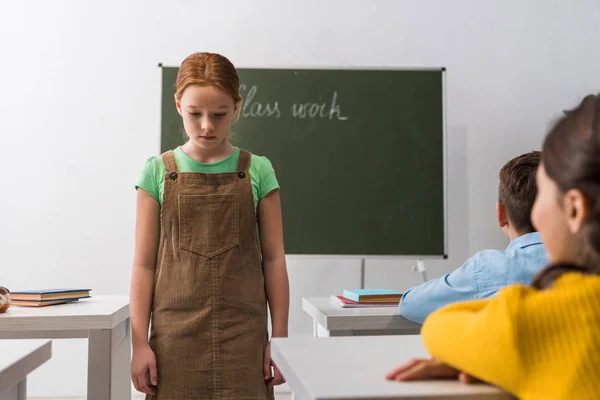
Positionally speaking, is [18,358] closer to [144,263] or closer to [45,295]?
[144,263]

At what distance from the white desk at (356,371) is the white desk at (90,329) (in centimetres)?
82

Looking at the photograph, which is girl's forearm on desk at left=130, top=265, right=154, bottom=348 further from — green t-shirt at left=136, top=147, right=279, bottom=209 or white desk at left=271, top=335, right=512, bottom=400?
white desk at left=271, top=335, right=512, bottom=400

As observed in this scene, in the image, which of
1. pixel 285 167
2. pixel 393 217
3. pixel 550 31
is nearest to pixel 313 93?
pixel 285 167

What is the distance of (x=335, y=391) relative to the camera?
2.23 feet

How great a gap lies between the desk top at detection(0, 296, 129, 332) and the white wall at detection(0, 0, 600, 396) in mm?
1841

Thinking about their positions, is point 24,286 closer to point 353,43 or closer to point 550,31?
point 353,43

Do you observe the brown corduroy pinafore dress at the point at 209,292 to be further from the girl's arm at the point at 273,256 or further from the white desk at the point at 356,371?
the white desk at the point at 356,371

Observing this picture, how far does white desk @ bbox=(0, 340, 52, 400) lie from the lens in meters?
0.86

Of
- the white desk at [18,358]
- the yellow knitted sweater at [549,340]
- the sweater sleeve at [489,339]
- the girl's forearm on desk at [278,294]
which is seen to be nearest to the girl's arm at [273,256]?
the girl's forearm on desk at [278,294]

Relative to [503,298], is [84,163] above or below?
above

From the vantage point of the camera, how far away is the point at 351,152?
10.9 feet

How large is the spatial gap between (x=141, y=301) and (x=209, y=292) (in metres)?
0.17

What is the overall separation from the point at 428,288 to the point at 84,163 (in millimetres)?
2505

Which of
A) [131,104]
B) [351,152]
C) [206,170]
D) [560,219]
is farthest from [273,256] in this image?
Result: [131,104]
